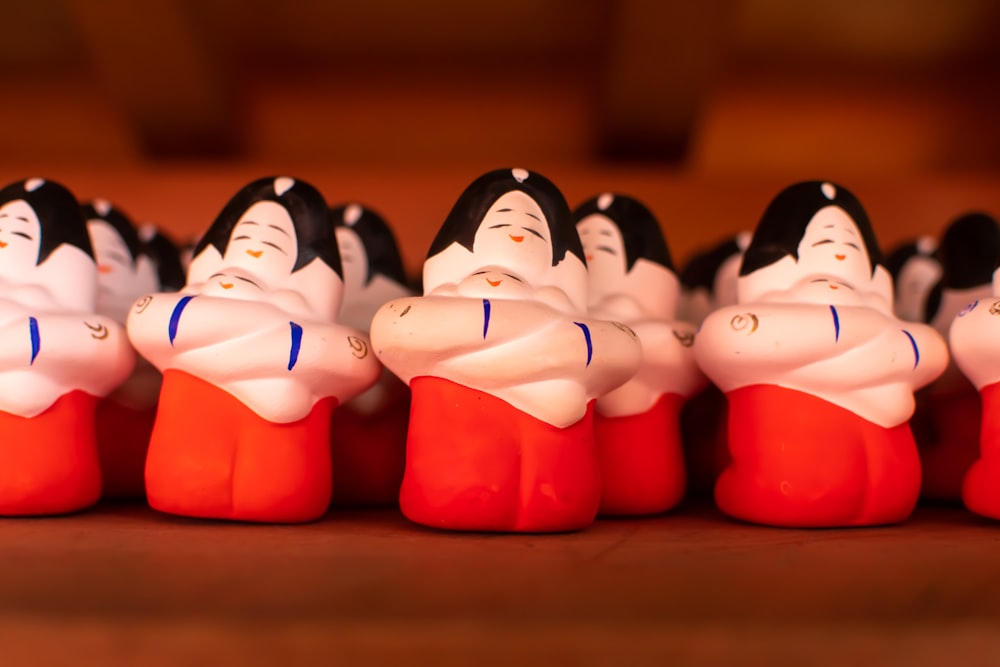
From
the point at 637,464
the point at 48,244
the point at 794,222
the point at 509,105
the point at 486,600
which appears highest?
the point at 509,105

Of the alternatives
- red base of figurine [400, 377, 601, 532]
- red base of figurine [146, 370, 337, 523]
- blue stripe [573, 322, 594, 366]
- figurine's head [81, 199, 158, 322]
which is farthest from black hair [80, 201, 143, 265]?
blue stripe [573, 322, 594, 366]

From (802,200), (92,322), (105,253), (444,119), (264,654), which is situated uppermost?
(444,119)

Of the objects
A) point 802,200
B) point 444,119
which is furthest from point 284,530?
point 444,119

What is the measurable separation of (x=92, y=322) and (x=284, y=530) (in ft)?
1.16

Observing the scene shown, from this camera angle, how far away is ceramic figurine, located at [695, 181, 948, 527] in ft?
3.24

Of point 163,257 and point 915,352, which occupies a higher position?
point 163,257

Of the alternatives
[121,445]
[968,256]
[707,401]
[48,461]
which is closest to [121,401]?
[121,445]

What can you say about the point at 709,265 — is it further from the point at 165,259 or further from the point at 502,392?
the point at 165,259

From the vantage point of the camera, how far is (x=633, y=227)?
1174mm

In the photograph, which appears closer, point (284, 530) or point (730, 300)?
point (284, 530)

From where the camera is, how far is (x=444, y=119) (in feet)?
6.30

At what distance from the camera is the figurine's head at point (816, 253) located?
1.05m

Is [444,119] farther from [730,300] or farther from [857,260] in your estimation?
[857,260]

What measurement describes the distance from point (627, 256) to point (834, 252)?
265 mm
